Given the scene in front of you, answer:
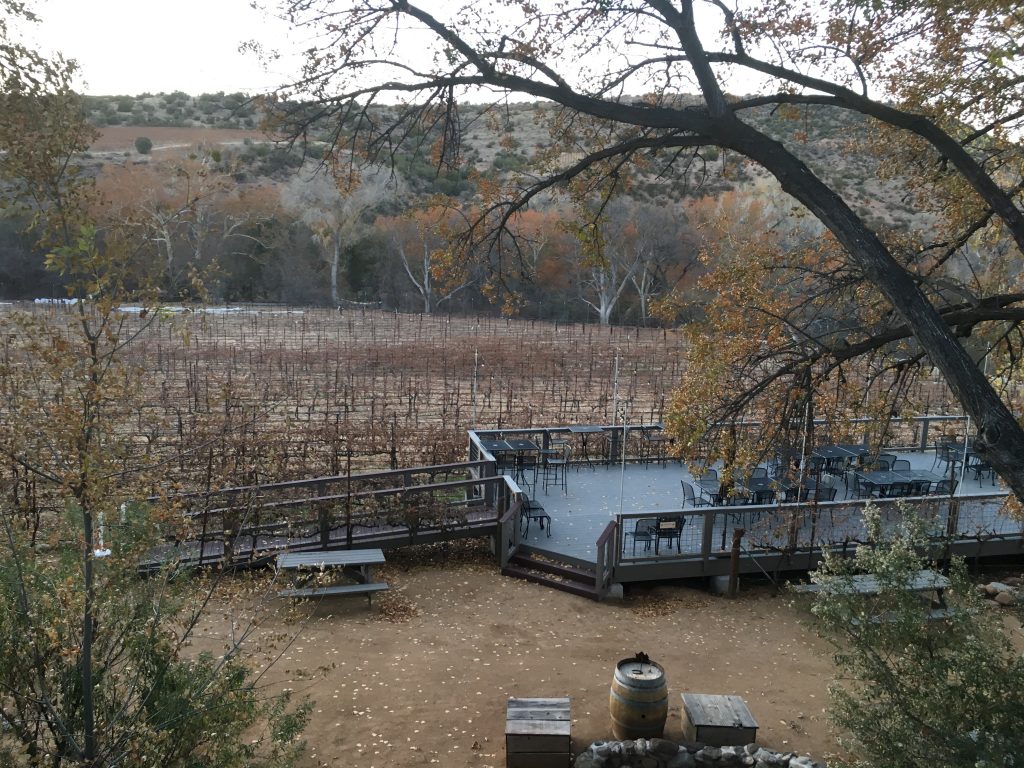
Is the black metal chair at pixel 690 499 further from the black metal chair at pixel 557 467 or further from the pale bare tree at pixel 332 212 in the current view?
the pale bare tree at pixel 332 212

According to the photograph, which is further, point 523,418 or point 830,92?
point 523,418

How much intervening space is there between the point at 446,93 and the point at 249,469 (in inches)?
343

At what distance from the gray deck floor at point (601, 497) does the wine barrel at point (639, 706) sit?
376cm

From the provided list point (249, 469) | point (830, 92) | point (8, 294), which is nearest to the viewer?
point (830, 92)

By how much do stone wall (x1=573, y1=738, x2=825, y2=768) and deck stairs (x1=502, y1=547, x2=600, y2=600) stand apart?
3.58 metres

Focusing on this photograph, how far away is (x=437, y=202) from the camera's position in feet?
22.3

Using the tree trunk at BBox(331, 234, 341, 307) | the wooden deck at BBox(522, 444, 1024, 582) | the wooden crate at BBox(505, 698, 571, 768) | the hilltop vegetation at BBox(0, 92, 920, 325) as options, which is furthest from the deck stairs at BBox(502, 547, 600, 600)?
the tree trunk at BBox(331, 234, 341, 307)

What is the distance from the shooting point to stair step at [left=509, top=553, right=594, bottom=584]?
1048 cm

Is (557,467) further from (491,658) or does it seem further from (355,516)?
(491,658)

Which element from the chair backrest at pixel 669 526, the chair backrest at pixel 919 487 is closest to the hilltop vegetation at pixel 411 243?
the chair backrest at pixel 919 487

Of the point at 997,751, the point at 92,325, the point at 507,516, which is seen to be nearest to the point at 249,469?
the point at 507,516

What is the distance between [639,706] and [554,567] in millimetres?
3883

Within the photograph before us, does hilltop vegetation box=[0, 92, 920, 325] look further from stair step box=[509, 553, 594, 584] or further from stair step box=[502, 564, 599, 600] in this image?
stair step box=[502, 564, 599, 600]

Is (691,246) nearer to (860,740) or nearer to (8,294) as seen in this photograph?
(8,294)
